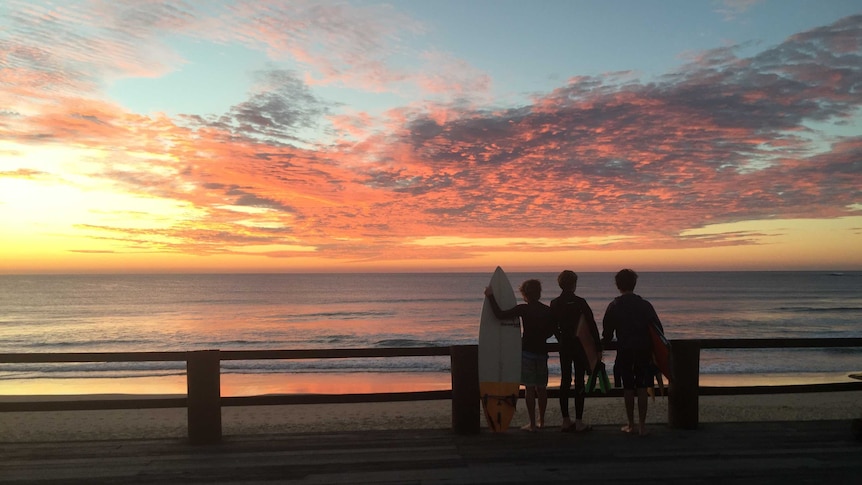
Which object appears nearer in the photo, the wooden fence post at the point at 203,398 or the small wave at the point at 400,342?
the wooden fence post at the point at 203,398

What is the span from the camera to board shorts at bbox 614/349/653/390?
6.62m

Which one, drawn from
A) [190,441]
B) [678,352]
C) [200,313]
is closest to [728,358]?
[678,352]

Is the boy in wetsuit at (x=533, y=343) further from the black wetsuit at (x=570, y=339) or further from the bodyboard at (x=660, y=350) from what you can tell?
the bodyboard at (x=660, y=350)

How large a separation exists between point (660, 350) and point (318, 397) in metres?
3.83

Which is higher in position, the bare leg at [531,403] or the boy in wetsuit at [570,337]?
the boy in wetsuit at [570,337]

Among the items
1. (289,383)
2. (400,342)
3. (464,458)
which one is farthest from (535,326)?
(400,342)

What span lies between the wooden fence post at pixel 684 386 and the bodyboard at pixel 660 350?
27 centimetres

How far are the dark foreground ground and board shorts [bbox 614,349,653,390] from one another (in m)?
0.56

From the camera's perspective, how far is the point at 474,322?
45.2 metres

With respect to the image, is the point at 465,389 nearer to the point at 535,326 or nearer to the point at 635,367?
the point at 535,326

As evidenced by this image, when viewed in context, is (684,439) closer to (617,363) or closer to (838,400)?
(617,363)

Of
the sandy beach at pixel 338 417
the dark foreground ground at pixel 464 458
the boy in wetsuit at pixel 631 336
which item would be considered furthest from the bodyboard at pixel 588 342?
the sandy beach at pixel 338 417

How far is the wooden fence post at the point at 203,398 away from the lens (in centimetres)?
636

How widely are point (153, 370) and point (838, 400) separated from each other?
21.3 metres
